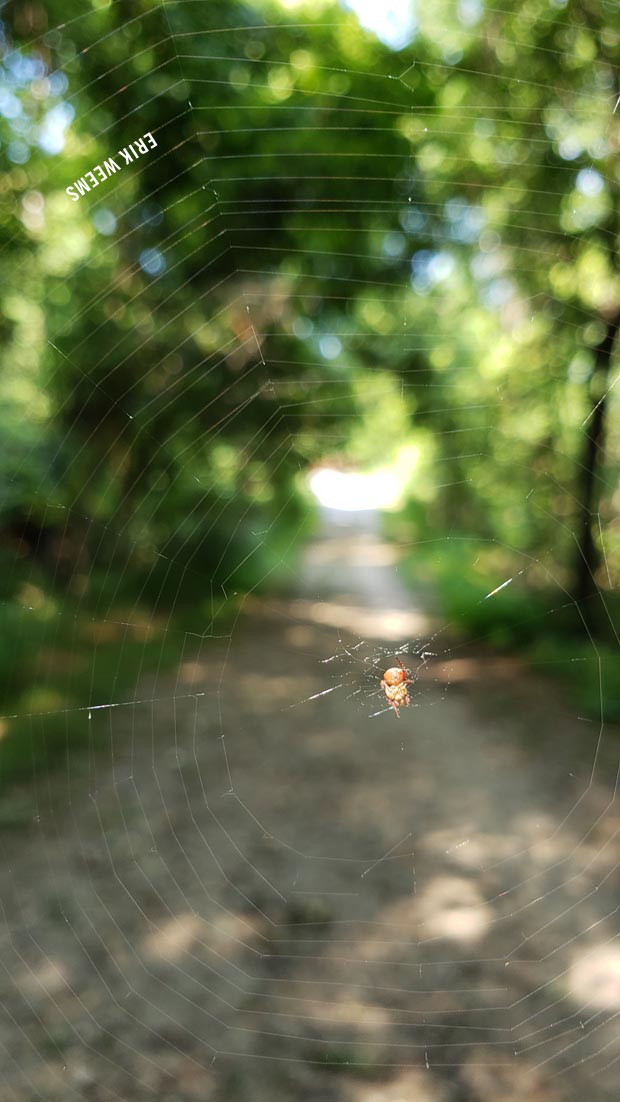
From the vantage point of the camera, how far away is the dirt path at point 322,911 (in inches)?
103

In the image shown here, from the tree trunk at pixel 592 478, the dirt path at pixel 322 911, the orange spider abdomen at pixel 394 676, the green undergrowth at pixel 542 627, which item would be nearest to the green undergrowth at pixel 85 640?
the dirt path at pixel 322 911

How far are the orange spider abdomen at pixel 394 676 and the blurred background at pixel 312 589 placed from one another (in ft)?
1.89

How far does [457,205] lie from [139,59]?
10.4 ft

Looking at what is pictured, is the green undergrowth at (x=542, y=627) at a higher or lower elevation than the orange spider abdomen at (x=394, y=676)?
higher

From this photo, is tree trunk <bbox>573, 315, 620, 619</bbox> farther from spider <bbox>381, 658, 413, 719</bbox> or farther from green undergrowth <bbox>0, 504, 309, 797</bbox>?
spider <bbox>381, 658, 413, 719</bbox>

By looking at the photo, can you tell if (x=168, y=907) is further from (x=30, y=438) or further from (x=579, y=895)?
(x=30, y=438)

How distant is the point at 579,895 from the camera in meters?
3.58

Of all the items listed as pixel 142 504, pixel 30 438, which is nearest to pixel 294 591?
pixel 142 504

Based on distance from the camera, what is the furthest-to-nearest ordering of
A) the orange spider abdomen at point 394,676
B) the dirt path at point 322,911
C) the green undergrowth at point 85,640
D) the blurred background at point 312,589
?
the green undergrowth at point 85,640 → the orange spider abdomen at point 394,676 → the blurred background at point 312,589 → the dirt path at point 322,911

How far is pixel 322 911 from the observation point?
3.59 metres

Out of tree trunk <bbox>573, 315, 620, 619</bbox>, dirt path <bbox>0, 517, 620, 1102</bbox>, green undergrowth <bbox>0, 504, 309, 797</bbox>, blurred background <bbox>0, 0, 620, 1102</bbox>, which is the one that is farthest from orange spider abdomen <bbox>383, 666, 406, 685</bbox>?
tree trunk <bbox>573, 315, 620, 619</bbox>

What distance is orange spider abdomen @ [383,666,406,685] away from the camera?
4.04 metres

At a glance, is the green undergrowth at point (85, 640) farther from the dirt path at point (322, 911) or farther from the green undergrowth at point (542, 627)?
the green undergrowth at point (542, 627)

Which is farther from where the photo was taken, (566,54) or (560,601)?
(560,601)
